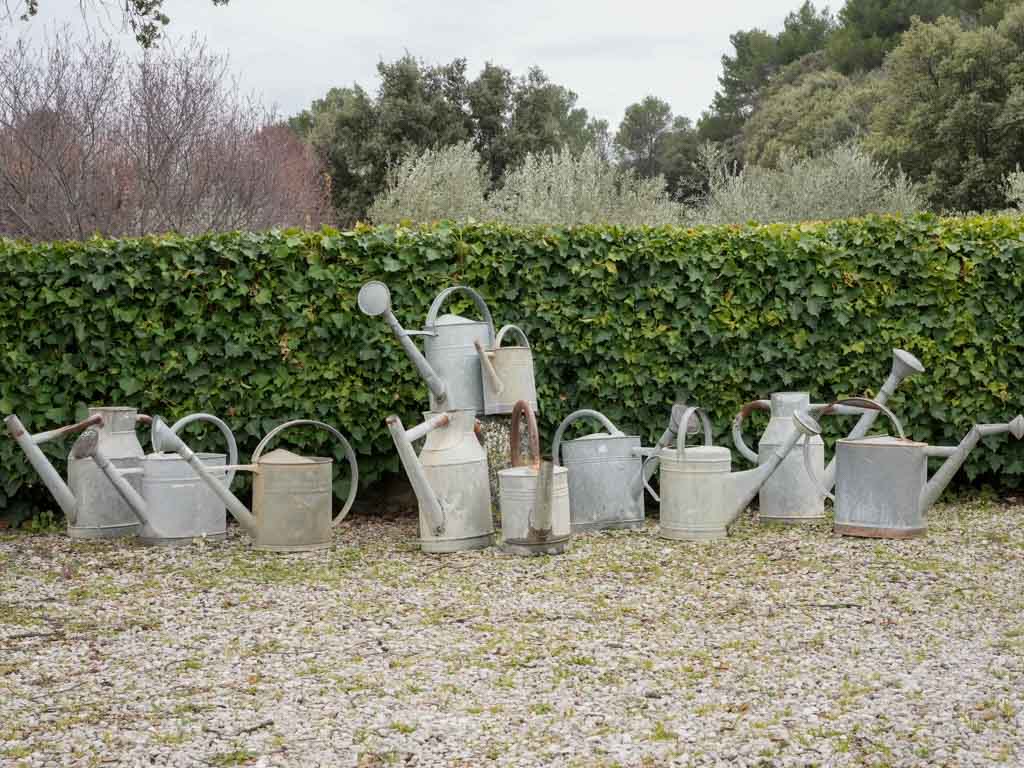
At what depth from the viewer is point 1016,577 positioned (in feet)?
14.4

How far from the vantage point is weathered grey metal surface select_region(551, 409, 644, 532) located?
553 cm

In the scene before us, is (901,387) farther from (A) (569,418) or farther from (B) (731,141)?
(B) (731,141)

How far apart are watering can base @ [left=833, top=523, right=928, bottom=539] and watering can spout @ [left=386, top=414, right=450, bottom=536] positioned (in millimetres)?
2121

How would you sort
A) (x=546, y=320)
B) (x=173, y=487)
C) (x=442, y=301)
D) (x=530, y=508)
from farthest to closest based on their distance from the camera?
(x=546, y=320) < (x=442, y=301) < (x=173, y=487) < (x=530, y=508)

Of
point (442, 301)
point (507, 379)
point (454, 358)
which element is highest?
point (442, 301)

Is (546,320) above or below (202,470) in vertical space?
above

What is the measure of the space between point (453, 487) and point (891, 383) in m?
2.42

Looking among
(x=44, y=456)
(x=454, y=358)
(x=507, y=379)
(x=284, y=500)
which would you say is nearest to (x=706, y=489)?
(x=507, y=379)

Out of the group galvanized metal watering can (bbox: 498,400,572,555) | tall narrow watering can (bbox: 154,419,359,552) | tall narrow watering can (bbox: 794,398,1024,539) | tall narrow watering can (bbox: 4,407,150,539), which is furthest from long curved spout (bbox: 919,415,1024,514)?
tall narrow watering can (bbox: 4,407,150,539)

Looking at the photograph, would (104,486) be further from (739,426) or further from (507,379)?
(739,426)

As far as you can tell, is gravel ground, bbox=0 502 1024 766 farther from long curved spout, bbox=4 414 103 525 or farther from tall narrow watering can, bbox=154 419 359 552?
long curved spout, bbox=4 414 103 525

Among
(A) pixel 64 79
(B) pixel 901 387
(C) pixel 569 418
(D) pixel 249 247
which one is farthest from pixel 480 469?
(A) pixel 64 79

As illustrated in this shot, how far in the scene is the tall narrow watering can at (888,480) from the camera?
512cm

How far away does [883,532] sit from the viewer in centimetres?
519
